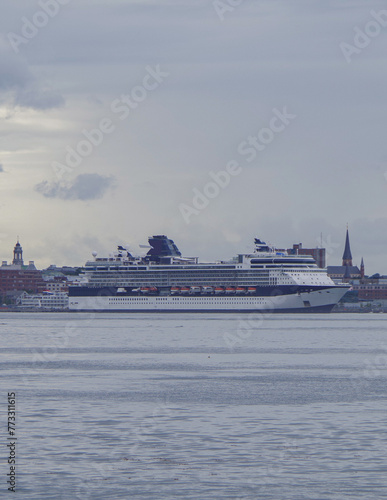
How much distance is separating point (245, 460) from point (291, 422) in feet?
22.0

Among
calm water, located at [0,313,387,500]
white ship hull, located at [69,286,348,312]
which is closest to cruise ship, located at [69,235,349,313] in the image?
white ship hull, located at [69,286,348,312]

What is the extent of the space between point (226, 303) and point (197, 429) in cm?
12713

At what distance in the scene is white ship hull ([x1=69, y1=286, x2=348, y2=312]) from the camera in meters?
156

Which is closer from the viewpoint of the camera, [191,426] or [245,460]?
[245,460]

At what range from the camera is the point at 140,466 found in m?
25.5

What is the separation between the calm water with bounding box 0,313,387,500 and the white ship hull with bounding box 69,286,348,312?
313 ft

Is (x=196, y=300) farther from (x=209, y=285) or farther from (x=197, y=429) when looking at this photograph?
(x=197, y=429)

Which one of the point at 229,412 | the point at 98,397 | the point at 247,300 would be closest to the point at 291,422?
the point at 229,412

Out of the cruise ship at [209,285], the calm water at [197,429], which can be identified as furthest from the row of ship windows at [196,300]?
the calm water at [197,429]

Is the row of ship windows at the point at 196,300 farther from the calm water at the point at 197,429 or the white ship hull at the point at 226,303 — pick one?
the calm water at the point at 197,429

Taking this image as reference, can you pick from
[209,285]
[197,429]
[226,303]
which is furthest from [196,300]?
[197,429]

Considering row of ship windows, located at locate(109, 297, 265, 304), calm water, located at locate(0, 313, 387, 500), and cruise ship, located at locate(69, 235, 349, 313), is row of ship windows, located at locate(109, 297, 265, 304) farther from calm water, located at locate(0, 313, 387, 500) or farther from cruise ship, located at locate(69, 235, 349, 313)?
calm water, located at locate(0, 313, 387, 500)

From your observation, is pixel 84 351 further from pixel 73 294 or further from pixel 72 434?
pixel 73 294

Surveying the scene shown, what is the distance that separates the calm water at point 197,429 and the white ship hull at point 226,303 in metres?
95.5
